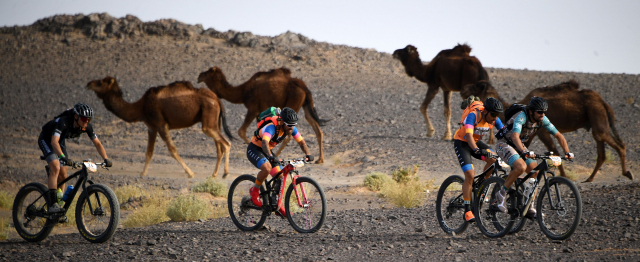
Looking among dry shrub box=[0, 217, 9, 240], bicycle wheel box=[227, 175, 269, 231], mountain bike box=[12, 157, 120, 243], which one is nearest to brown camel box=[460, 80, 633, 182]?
bicycle wheel box=[227, 175, 269, 231]

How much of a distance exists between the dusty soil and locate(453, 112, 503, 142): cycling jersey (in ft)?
4.21

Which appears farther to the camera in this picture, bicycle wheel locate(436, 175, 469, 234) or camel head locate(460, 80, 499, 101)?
camel head locate(460, 80, 499, 101)

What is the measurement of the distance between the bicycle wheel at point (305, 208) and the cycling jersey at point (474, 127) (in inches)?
77.1

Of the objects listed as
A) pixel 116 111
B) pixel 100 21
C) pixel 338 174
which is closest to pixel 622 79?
pixel 338 174

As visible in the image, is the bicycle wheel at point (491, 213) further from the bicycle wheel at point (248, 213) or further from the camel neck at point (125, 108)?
the camel neck at point (125, 108)

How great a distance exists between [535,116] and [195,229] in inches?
194

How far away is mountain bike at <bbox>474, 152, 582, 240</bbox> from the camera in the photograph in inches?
251

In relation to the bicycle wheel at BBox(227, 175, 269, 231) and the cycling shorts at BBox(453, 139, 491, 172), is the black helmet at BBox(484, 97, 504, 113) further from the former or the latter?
the bicycle wheel at BBox(227, 175, 269, 231)

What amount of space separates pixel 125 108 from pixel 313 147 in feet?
22.0

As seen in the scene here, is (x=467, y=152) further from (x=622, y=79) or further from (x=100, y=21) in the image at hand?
(x=100, y=21)

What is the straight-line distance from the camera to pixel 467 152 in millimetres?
7195

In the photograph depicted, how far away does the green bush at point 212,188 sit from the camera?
1230cm

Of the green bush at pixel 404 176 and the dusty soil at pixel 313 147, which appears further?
the green bush at pixel 404 176

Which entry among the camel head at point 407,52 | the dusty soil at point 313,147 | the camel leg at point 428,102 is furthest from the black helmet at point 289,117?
the camel head at point 407,52
